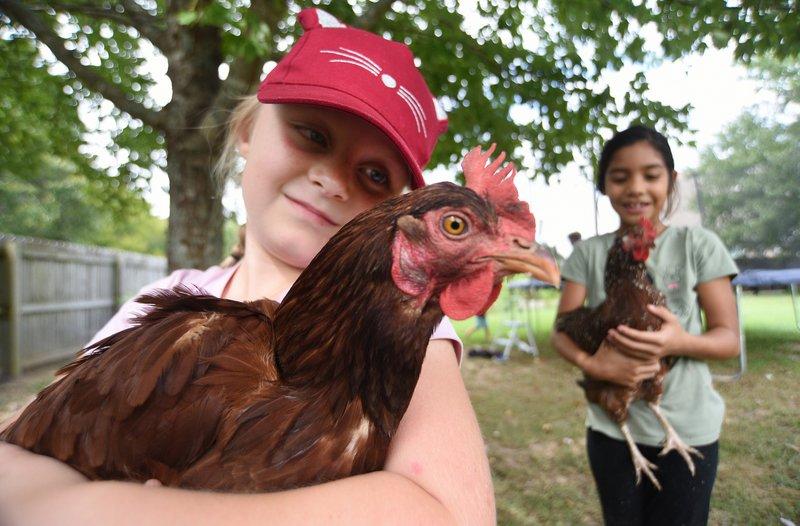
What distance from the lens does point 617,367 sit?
1816mm

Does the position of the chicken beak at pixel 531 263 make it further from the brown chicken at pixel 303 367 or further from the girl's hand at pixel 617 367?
the girl's hand at pixel 617 367

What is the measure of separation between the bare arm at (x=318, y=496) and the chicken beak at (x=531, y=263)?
350 mm

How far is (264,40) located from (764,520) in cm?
332

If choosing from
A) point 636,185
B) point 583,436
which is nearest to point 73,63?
point 636,185

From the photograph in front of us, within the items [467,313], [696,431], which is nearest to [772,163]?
[696,431]

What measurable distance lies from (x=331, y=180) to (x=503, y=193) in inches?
18.5

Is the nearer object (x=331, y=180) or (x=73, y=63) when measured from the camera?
(x=331, y=180)

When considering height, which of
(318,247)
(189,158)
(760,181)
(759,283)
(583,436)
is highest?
(189,158)

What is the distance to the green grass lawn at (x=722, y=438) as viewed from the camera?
5.18 ft

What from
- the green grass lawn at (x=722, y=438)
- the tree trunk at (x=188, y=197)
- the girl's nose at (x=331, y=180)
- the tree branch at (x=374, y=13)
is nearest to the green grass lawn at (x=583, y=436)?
the green grass lawn at (x=722, y=438)

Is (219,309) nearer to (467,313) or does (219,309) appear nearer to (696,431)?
(467,313)

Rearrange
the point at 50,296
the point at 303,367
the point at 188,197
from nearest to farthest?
the point at 303,367 → the point at 188,197 → the point at 50,296

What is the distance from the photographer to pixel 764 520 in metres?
1.53

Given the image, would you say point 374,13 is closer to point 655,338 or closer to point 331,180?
point 331,180
